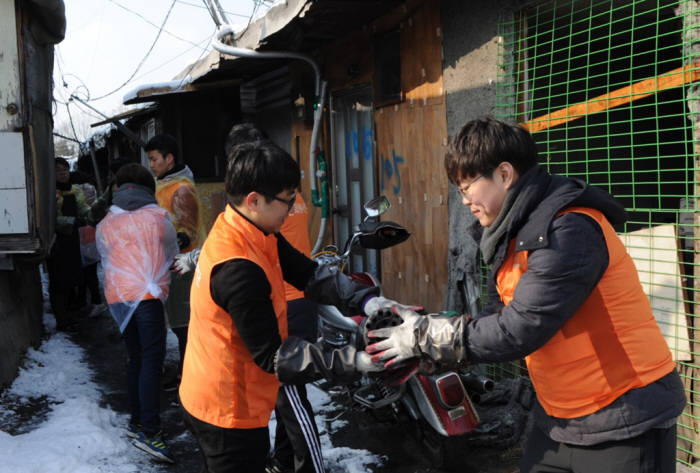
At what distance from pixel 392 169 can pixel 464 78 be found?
138 cm

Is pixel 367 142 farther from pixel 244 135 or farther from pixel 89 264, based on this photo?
pixel 89 264

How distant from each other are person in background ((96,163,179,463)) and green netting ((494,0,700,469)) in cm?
260

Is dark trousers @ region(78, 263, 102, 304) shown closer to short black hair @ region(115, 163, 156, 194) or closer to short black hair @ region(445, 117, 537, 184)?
short black hair @ region(115, 163, 156, 194)

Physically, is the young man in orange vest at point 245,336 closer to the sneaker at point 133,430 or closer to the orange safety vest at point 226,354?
the orange safety vest at point 226,354

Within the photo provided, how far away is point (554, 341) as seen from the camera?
185 centimetres

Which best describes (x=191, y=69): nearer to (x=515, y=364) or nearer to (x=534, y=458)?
(x=515, y=364)

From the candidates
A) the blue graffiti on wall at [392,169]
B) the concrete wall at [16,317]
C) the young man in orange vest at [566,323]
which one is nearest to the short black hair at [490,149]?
the young man in orange vest at [566,323]

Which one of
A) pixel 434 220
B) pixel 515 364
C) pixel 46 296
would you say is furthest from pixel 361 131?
pixel 46 296

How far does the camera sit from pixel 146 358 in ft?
13.9

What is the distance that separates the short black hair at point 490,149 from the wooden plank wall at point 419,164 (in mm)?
3381

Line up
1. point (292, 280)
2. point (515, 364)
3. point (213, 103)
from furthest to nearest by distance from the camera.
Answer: point (213, 103), point (515, 364), point (292, 280)

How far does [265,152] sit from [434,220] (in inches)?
134

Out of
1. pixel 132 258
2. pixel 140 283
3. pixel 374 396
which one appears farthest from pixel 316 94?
pixel 374 396

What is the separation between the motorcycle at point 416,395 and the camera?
3.29 meters
